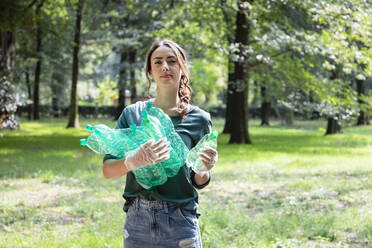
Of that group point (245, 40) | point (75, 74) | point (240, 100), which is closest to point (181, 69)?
point (245, 40)

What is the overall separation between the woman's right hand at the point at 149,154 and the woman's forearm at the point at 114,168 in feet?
0.35

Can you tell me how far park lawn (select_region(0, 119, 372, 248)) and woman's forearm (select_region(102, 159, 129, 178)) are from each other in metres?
2.95

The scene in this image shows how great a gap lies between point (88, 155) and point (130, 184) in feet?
36.8

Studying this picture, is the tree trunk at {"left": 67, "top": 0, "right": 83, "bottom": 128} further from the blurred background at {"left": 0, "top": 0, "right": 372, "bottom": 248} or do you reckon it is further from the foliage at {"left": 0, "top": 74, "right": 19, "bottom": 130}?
the foliage at {"left": 0, "top": 74, "right": 19, "bottom": 130}

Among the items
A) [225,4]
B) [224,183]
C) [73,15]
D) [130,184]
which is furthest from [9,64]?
[130,184]

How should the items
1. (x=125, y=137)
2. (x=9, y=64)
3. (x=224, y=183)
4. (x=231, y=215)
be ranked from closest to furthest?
(x=125, y=137)
(x=231, y=215)
(x=224, y=183)
(x=9, y=64)

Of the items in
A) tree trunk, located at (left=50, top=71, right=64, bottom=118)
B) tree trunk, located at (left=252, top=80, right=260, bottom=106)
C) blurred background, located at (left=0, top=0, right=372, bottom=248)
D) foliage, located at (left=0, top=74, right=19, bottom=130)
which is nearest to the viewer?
blurred background, located at (left=0, top=0, right=372, bottom=248)

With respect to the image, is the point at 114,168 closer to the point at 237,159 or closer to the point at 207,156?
the point at 207,156

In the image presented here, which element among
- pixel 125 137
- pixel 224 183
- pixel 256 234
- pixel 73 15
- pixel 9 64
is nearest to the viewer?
pixel 125 137

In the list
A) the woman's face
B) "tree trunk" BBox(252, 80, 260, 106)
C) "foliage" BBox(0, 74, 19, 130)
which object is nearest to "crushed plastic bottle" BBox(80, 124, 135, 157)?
the woman's face

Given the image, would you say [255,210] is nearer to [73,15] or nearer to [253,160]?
[253,160]

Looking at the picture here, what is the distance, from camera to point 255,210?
266 inches

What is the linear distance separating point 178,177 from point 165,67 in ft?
1.87

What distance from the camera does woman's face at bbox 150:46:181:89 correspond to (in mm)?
2258
